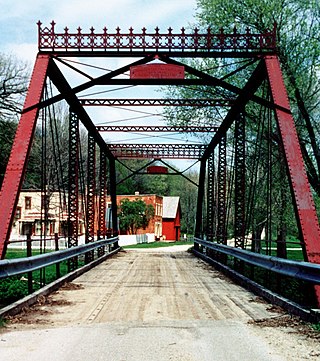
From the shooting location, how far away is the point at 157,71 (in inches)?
568

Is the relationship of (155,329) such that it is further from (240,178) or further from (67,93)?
(240,178)

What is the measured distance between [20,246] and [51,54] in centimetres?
3351

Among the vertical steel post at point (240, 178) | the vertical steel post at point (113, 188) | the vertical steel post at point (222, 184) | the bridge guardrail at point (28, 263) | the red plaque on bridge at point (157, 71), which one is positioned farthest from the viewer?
the vertical steel post at point (113, 188)

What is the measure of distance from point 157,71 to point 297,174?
5.34 meters

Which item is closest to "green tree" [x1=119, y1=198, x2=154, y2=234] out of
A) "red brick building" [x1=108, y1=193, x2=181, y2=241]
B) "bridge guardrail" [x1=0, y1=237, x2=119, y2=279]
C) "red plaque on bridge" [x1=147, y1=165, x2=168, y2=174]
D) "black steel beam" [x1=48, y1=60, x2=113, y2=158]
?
"red brick building" [x1=108, y1=193, x2=181, y2=241]

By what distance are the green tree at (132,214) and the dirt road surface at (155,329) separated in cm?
5528

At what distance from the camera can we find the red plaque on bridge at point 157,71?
47.3ft

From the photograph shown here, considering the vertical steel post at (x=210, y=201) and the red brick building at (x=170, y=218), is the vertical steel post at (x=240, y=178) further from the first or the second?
the red brick building at (x=170, y=218)

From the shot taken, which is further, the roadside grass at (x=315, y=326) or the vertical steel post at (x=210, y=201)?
the vertical steel post at (x=210, y=201)

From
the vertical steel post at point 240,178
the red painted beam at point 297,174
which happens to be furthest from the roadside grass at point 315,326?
the vertical steel post at point 240,178

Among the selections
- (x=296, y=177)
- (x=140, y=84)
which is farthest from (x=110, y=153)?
(x=296, y=177)

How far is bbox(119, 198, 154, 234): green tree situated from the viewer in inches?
2621

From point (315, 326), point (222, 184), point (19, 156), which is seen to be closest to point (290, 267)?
point (315, 326)

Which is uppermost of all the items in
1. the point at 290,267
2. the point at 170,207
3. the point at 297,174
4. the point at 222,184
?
the point at 170,207
